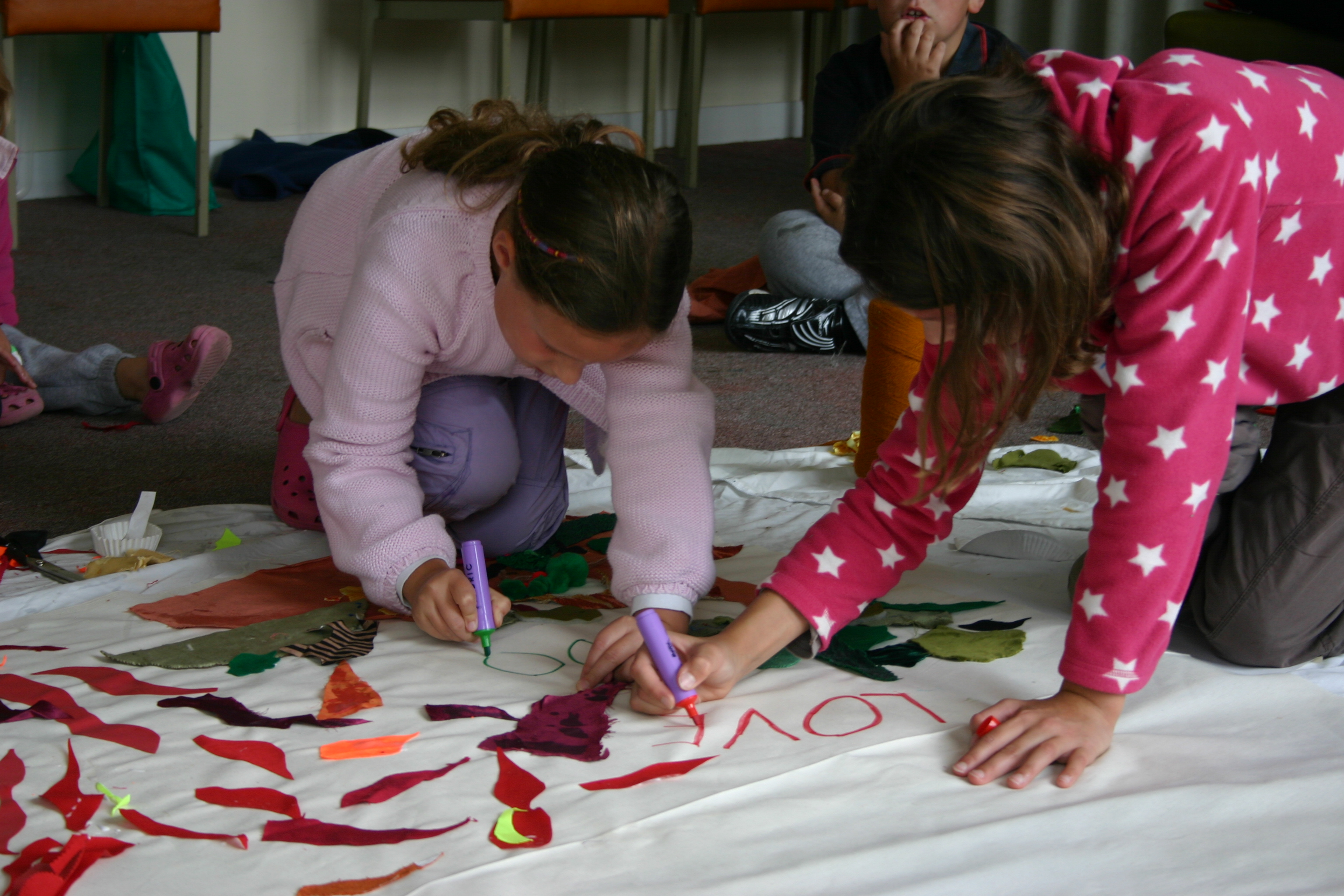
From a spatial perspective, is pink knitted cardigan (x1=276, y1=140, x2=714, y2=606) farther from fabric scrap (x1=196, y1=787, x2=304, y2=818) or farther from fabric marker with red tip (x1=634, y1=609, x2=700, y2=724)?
fabric scrap (x1=196, y1=787, x2=304, y2=818)

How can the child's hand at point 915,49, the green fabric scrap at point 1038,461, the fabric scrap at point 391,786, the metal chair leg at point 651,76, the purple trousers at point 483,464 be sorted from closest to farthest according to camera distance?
the fabric scrap at point 391,786
the purple trousers at point 483,464
the green fabric scrap at point 1038,461
the child's hand at point 915,49
the metal chair leg at point 651,76

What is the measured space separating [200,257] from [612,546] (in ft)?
6.36

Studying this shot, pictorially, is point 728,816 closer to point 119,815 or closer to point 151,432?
point 119,815

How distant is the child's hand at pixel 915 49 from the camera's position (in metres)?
1.83

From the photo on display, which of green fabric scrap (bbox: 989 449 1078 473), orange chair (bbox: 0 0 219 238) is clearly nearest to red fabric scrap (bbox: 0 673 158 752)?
green fabric scrap (bbox: 989 449 1078 473)

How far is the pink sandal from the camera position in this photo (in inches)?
52.4

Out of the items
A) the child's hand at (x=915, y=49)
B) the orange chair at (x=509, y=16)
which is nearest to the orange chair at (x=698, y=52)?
the orange chair at (x=509, y=16)

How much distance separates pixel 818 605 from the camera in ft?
3.10

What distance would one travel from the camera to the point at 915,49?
72.2 inches

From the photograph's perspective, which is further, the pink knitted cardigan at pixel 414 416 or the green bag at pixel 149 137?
the green bag at pixel 149 137

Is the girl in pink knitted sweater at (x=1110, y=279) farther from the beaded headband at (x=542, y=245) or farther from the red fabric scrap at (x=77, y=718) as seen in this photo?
the red fabric scrap at (x=77, y=718)

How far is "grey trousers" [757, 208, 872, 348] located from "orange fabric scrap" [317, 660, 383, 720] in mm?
1340

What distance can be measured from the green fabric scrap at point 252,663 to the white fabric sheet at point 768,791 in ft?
0.04

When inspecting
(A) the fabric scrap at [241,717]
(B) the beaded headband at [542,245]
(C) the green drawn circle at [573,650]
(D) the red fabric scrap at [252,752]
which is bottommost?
(A) the fabric scrap at [241,717]
